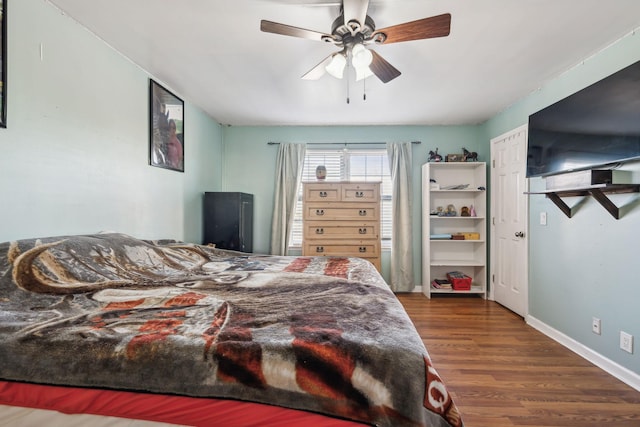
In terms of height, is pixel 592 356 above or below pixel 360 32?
below

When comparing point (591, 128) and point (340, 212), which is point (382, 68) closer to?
point (591, 128)

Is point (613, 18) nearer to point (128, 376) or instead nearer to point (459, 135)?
point (459, 135)

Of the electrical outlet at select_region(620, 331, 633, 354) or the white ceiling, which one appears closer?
the white ceiling

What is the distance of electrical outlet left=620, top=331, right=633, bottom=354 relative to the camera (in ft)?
6.19

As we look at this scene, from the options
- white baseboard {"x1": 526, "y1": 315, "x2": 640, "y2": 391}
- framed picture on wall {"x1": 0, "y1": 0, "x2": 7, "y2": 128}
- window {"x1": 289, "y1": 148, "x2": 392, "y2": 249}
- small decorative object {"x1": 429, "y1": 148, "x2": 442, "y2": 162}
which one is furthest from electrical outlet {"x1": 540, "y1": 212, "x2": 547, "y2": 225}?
framed picture on wall {"x1": 0, "y1": 0, "x2": 7, "y2": 128}

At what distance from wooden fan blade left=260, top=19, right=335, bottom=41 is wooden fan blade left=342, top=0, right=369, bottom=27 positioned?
0.17 meters

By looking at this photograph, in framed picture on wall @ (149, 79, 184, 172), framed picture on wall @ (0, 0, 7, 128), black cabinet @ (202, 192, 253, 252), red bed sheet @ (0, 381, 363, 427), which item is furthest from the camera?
black cabinet @ (202, 192, 253, 252)

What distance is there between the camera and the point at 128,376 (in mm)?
832

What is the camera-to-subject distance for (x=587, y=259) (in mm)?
2268

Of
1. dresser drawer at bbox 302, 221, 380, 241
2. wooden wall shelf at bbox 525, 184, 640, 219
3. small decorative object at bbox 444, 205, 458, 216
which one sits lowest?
dresser drawer at bbox 302, 221, 380, 241

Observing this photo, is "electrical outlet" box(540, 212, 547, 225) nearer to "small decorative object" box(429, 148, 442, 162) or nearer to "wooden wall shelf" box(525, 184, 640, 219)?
"wooden wall shelf" box(525, 184, 640, 219)

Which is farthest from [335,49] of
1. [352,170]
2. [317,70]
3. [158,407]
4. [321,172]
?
[158,407]

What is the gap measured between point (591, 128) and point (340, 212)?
97.4 inches

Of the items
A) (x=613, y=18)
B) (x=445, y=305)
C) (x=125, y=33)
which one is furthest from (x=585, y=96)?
(x=125, y=33)
